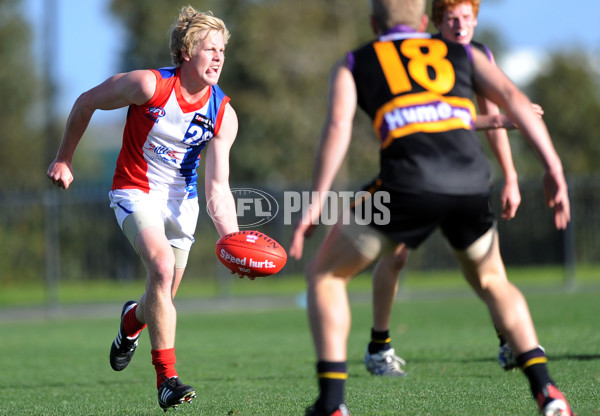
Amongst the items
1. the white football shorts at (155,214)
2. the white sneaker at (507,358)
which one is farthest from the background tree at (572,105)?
the white football shorts at (155,214)

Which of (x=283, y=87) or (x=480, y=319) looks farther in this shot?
(x=283, y=87)

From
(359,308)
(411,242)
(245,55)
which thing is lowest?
(359,308)

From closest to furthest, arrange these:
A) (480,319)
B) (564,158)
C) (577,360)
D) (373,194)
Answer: (373,194) < (577,360) < (480,319) < (564,158)

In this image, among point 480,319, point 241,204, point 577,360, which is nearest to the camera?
point 577,360

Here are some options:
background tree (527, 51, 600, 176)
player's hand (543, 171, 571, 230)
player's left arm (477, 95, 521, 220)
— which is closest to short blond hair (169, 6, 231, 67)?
player's left arm (477, 95, 521, 220)

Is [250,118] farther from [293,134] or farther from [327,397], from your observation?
[327,397]

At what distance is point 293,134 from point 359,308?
52.9 ft

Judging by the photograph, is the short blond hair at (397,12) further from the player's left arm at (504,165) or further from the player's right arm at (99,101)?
the player's right arm at (99,101)

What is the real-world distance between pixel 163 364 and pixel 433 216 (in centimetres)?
223

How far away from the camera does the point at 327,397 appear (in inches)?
155

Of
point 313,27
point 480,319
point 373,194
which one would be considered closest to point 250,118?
point 313,27

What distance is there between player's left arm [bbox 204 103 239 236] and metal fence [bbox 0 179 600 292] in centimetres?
1306

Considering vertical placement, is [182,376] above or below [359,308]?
above

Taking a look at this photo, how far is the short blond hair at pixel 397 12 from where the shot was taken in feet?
13.0
